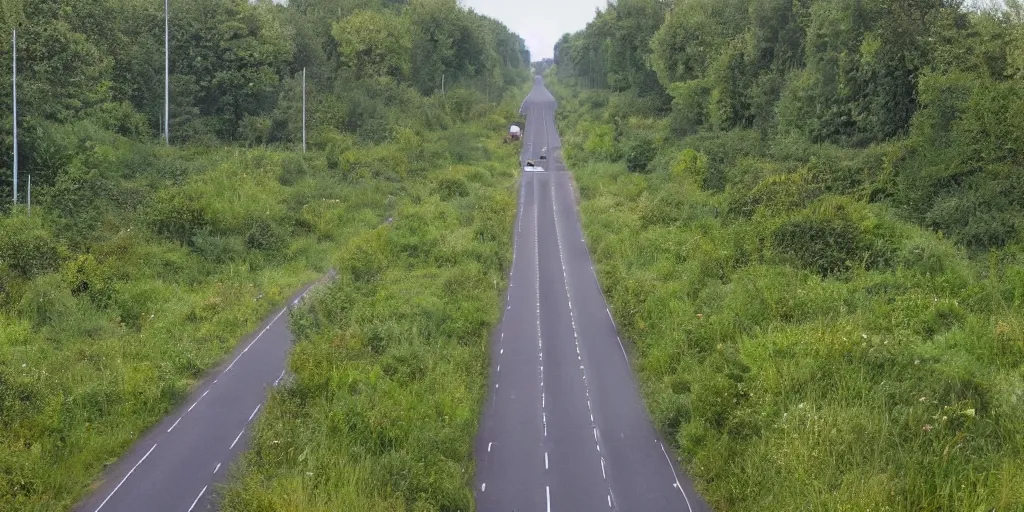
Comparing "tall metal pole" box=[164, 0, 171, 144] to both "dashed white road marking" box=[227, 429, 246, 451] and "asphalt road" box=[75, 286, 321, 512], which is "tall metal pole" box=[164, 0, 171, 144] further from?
"dashed white road marking" box=[227, 429, 246, 451]

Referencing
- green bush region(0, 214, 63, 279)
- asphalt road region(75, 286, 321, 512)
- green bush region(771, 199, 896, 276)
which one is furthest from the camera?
green bush region(0, 214, 63, 279)

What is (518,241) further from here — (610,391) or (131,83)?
(131,83)

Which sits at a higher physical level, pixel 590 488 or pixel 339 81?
pixel 339 81

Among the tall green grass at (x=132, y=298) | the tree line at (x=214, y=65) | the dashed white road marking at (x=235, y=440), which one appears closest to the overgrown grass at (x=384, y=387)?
the dashed white road marking at (x=235, y=440)

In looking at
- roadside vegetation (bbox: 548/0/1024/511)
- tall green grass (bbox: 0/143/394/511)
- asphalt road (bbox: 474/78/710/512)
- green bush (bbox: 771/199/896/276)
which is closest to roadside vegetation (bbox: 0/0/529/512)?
→ tall green grass (bbox: 0/143/394/511)

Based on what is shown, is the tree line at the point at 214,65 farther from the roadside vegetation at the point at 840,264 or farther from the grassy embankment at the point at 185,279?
the roadside vegetation at the point at 840,264

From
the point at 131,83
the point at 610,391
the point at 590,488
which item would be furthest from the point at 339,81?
the point at 590,488

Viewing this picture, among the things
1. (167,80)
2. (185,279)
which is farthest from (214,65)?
(185,279)
